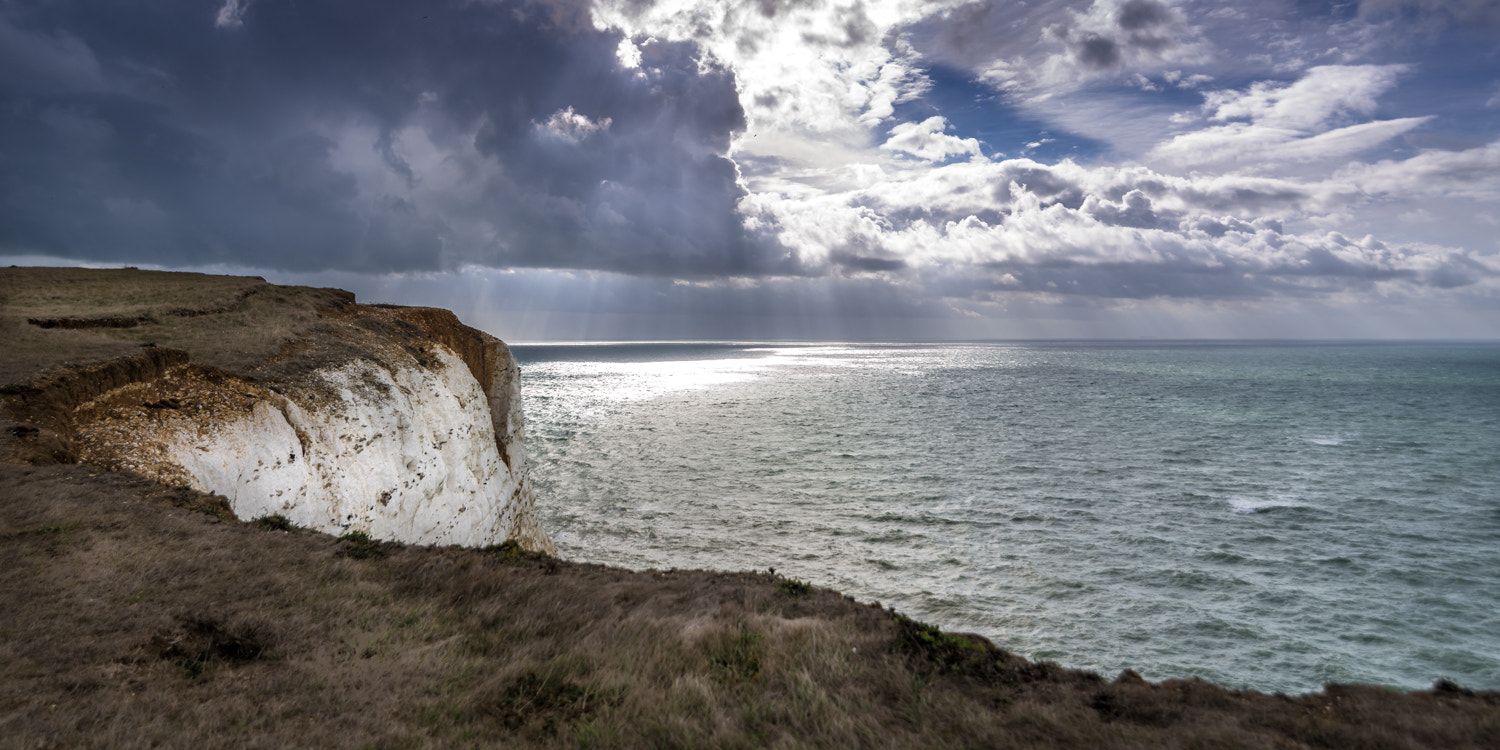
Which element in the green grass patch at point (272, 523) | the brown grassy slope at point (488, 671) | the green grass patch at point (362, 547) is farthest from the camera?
the green grass patch at point (272, 523)

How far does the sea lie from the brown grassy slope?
11.0 meters

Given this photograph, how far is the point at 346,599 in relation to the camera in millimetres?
7617

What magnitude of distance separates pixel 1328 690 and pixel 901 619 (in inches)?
156

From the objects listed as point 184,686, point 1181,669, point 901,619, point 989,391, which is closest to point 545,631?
point 184,686

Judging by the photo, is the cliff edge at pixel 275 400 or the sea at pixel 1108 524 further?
the sea at pixel 1108 524

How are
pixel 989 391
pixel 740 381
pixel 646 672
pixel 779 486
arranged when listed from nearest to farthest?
1. pixel 646 672
2. pixel 779 486
3. pixel 989 391
4. pixel 740 381

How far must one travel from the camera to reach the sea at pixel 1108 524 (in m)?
17.0

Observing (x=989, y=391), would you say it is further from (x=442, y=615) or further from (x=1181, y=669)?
(x=442, y=615)

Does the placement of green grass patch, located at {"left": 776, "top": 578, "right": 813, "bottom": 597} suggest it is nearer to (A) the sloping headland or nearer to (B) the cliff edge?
(A) the sloping headland

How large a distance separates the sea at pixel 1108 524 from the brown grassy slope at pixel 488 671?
11012mm

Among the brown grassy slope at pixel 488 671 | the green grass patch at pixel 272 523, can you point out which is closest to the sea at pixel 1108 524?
the brown grassy slope at pixel 488 671

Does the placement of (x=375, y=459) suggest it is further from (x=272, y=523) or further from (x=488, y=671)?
(x=488, y=671)

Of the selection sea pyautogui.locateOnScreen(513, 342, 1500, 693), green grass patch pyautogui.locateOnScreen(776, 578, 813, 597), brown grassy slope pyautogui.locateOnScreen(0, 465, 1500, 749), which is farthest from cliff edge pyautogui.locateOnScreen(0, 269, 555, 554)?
green grass patch pyautogui.locateOnScreen(776, 578, 813, 597)

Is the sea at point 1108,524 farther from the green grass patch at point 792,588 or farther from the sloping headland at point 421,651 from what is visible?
the sloping headland at point 421,651
